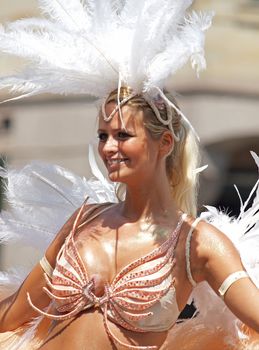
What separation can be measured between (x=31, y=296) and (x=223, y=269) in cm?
61

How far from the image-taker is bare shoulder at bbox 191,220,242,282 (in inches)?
124

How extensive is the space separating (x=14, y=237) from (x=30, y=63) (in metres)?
0.72

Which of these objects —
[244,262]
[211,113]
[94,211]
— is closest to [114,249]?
[94,211]

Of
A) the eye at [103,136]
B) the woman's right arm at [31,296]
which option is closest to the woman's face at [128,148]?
the eye at [103,136]

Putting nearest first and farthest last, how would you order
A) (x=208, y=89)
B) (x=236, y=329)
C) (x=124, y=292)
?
1. (x=124, y=292)
2. (x=236, y=329)
3. (x=208, y=89)

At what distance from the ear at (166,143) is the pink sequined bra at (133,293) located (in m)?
0.19

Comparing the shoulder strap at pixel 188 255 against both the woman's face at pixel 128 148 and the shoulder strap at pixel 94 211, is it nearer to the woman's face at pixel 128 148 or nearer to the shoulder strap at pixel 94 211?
the woman's face at pixel 128 148

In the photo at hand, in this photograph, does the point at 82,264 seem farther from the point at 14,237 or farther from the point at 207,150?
the point at 207,150

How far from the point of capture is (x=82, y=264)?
10.6 feet

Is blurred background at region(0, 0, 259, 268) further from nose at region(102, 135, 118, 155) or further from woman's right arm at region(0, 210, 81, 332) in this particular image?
nose at region(102, 135, 118, 155)

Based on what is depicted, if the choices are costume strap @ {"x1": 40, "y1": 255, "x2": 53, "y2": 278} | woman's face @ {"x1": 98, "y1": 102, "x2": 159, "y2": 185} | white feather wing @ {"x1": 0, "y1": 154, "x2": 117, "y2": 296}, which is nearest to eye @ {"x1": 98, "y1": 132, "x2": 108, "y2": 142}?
woman's face @ {"x1": 98, "y1": 102, "x2": 159, "y2": 185}

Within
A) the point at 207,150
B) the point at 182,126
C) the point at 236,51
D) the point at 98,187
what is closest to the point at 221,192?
the point at 207,150

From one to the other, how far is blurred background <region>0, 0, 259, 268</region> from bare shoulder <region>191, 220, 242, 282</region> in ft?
19.8

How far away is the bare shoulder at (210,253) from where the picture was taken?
315 centimetres
